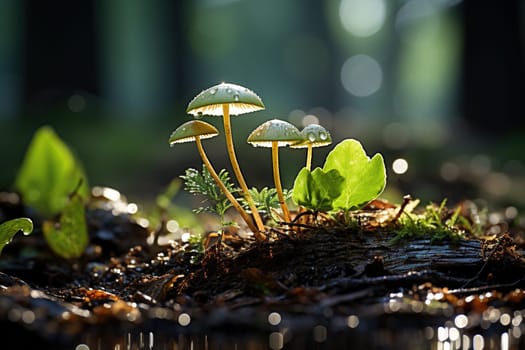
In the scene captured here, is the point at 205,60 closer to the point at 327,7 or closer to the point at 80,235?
the point at 327,7

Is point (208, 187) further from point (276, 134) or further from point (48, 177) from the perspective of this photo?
point (48, 177)

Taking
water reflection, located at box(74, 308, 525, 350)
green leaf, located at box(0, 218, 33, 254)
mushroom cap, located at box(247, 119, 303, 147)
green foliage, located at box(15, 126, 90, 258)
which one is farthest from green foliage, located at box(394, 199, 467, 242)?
green foliage, located at box(15, 126, 90, 258)

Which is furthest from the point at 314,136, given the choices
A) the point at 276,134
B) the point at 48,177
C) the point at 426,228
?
the point at 48,177

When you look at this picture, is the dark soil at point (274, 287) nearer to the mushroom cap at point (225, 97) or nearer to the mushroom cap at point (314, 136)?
the mushroom cap at point (314, 136)

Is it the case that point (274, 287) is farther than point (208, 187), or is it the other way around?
A: point (208, 187)

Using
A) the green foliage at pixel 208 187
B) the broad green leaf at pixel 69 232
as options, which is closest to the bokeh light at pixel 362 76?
the broad green leaf at pixel 69 232

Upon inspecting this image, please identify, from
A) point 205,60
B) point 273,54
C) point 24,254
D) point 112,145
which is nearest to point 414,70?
point 273,54

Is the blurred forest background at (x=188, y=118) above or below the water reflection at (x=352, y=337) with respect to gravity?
above
